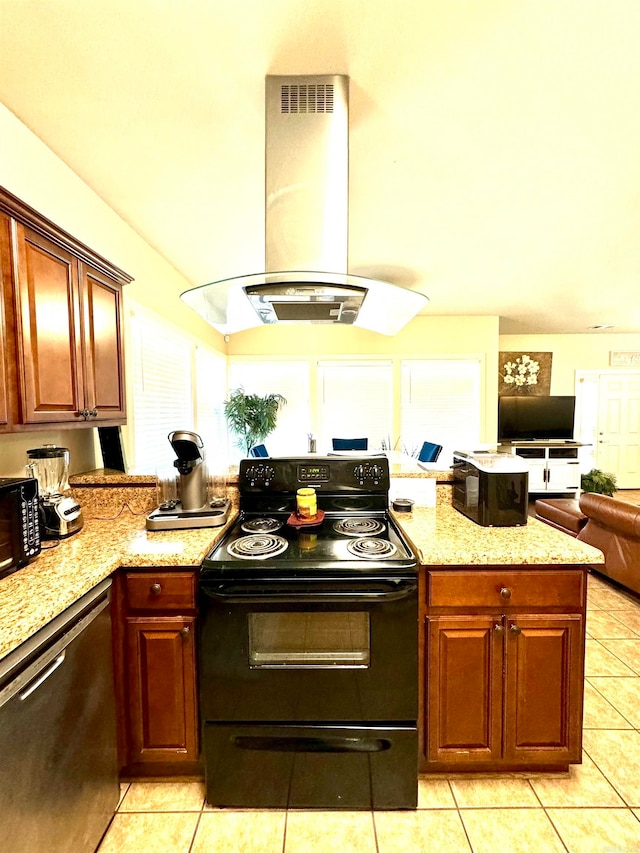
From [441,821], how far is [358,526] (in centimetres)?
107

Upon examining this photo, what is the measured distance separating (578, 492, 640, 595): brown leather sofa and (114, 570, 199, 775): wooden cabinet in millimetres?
2851

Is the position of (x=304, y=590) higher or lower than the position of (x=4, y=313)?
lower

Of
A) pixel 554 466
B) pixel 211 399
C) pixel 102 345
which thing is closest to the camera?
pixel 102 345

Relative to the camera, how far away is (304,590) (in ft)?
4.25

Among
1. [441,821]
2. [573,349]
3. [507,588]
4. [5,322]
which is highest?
[573,349]

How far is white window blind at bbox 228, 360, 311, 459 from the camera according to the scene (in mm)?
5445

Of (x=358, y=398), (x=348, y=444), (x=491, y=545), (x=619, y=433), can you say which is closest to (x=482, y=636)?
(x=491, y=545)

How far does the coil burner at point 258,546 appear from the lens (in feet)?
4.52

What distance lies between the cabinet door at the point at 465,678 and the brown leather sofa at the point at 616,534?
1872 millimetres

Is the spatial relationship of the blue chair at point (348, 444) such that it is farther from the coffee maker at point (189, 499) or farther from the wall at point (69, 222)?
the coffee maker at point (189, 499)

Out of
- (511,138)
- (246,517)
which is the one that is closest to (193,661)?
(246,517)

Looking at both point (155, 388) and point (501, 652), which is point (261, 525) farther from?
point (155, 388)

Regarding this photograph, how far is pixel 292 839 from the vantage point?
126 centimetres

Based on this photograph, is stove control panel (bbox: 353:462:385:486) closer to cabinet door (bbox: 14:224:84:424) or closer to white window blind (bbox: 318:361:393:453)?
cabinet door (bbox: 14:224:84:424)
